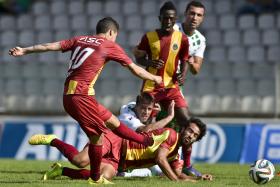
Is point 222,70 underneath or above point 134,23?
underneath

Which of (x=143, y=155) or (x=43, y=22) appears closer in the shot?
(x=143, y=155)

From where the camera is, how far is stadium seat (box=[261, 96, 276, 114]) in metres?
17.2

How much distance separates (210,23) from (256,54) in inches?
56.2

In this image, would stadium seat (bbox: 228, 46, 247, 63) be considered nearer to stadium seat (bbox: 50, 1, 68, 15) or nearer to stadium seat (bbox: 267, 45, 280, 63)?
stadium seat (bbox: 267, 45, 280, 63)

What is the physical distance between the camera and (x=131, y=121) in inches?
435

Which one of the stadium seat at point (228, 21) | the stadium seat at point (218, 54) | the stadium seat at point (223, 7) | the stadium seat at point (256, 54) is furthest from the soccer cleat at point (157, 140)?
the stadium seat at point (223, 7)

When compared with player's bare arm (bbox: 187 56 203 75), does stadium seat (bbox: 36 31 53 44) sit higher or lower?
lower

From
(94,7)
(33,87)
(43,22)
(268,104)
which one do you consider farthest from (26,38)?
(268,104)

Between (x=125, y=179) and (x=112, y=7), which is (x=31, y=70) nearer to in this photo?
(x=112, y=7)

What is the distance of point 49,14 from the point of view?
2073 cm

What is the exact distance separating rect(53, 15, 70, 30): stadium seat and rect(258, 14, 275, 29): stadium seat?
4.83 m

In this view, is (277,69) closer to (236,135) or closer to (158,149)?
(236,135)

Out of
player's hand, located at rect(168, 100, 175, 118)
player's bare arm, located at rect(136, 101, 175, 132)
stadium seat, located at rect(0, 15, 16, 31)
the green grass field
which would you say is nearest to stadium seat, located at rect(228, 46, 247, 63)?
stadium seat, located at rect(0, 15, 16, 31)

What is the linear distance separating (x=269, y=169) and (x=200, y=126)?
40.6 inches
